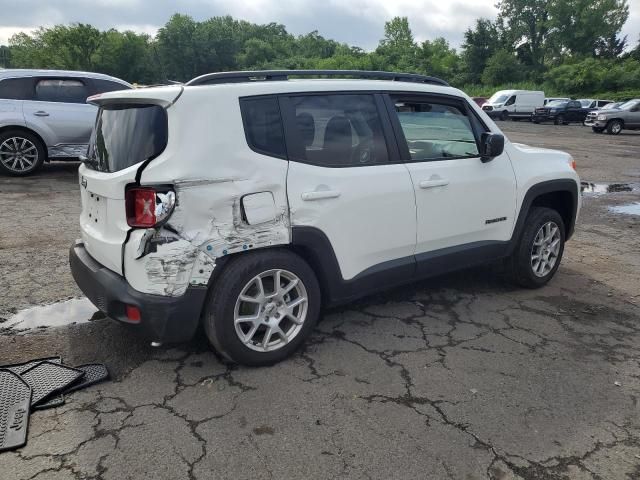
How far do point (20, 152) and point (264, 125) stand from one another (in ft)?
24.9

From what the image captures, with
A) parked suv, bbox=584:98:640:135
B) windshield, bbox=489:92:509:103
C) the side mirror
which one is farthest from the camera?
windshield, bbox=489:92:509:103

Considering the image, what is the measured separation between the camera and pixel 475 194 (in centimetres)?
419

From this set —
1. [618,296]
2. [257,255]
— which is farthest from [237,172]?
[618,296]

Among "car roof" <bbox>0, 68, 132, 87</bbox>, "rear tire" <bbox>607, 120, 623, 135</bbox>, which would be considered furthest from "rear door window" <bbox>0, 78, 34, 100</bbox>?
"rear tire" <bbox>607, 120, 623, 135</bbox>

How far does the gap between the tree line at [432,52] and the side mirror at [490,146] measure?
4932 centimetres

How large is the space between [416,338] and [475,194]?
1.23 meters

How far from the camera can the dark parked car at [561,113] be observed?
111ft

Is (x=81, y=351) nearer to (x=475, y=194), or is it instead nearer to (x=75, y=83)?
(x=475, y=194)

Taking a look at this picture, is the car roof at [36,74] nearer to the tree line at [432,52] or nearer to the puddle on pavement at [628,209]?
the puddle on pavement at [628,209]

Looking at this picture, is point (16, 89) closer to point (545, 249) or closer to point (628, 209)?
point (545, 249)

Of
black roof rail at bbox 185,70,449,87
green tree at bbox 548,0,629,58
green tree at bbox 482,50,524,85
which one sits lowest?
black roof rail at bbox 185,70,449,87

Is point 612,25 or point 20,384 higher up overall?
point 612,25

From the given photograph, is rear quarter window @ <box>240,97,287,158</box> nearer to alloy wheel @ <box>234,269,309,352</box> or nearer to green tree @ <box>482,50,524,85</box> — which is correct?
alloy wheel @ <box>234,269,309,352</box>

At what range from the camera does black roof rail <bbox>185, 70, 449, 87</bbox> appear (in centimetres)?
321
